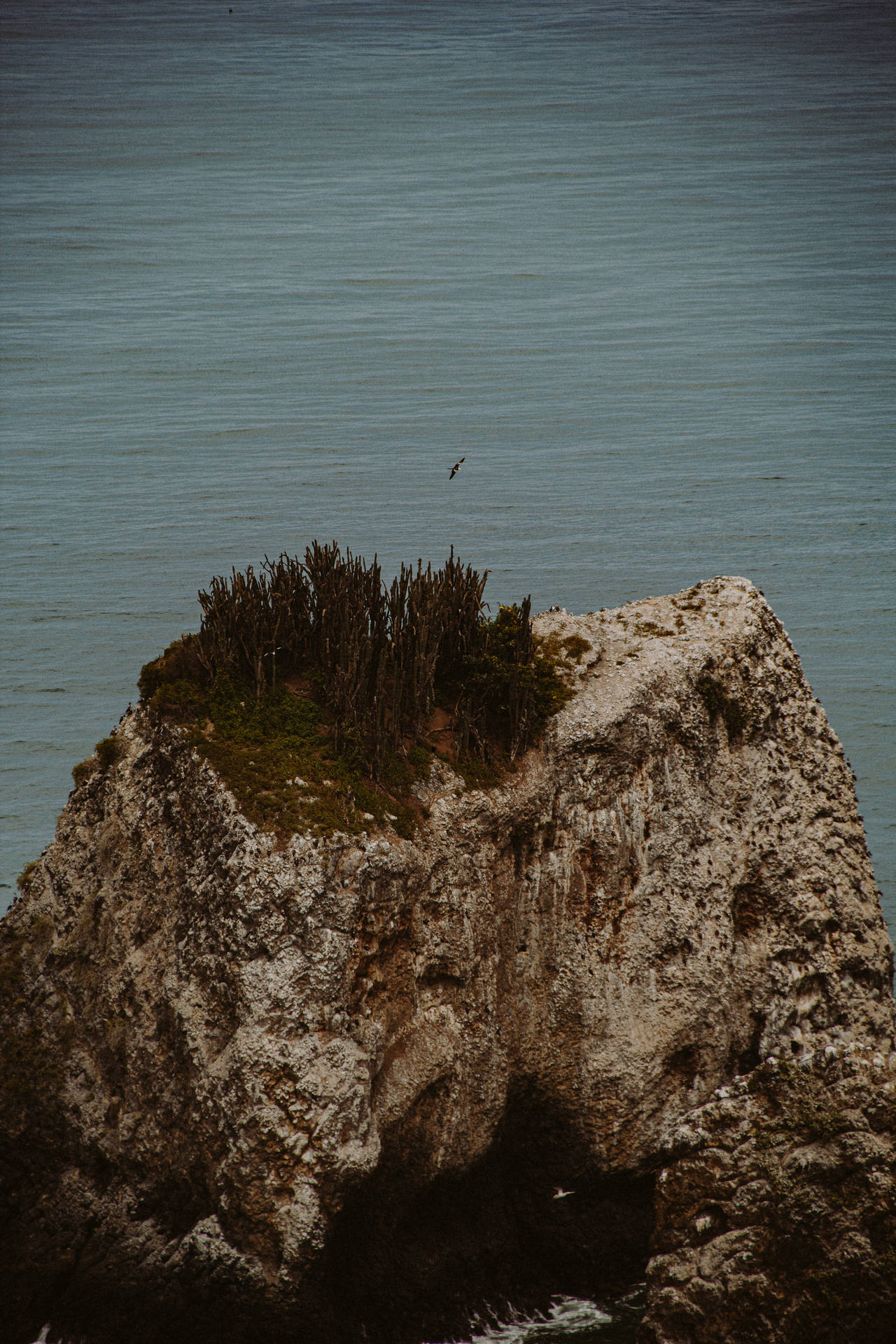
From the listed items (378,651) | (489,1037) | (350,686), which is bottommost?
(489,1037)

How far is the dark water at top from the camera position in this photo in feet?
43.1

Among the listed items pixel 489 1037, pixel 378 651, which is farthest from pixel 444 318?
pixel 489 1037

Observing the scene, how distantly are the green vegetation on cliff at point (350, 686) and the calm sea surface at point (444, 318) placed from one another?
3.07 m

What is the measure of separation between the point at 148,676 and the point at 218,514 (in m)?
8.35

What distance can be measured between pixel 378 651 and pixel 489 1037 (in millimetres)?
1804

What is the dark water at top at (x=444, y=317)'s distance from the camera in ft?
43.1

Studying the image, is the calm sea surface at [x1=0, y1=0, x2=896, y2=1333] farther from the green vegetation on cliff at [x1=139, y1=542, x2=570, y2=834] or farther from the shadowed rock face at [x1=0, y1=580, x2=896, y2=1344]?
the green vegetation on cliff at [x1=139, y1=542, x2=570, y2=834]

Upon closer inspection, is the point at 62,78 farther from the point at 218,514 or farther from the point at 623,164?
the point at 218,514

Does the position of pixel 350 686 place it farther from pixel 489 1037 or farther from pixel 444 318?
pixel 444 318

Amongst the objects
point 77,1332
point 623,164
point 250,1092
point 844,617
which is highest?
point 623,164

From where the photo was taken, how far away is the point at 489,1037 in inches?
242

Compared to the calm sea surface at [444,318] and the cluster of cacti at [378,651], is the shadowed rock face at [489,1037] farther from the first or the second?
the calm sea surface at [444,318]

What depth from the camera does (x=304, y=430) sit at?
16859mm

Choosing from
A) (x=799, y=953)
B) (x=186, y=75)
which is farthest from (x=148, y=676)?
(x=186, y=75)
